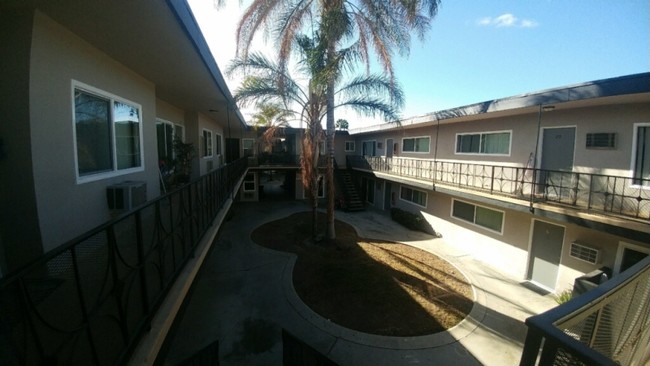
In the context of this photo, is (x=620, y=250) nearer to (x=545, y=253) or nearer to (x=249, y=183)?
(x=545, y=253)

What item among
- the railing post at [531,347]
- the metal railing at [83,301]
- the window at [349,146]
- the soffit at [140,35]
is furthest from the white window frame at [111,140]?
the window at [349,146]

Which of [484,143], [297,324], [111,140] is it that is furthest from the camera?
[484,143]

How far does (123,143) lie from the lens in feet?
18.3

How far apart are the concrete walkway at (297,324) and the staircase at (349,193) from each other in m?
9.55

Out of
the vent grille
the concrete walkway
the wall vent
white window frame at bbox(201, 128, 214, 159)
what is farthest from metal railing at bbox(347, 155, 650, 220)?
white window frame at bbox(201, 128, 214, 159)

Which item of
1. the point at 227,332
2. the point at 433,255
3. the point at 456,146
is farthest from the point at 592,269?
the point at 227,332

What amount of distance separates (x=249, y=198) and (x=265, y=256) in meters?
12.1

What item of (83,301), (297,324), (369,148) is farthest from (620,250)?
(369,148)

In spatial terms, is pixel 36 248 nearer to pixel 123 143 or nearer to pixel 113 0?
pixel 123 143

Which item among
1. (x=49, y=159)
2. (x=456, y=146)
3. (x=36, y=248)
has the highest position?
(x=456, y=146)

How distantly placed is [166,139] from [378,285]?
9.00 metres

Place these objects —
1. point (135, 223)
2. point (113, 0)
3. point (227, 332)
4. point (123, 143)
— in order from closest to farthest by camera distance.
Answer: point (135, 223) < point (113, 0) < point (123, 143) < point (227, 332)

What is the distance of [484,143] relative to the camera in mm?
11875

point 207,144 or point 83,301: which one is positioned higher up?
point 207,144
